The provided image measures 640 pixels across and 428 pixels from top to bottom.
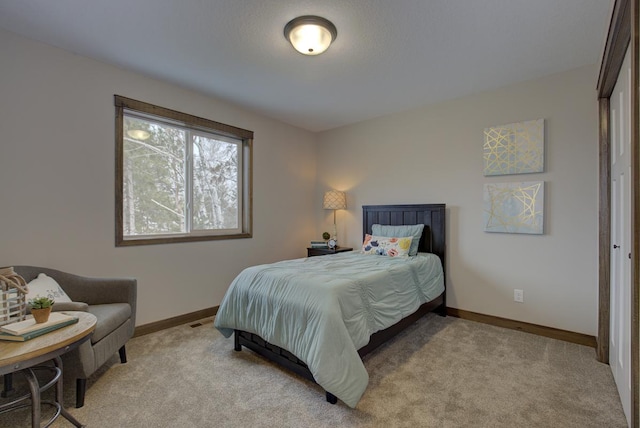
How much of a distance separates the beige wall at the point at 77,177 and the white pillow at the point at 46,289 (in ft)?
1.25

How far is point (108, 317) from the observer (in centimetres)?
204

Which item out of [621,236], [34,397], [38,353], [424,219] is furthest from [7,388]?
[621,236]

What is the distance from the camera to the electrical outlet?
9.91ft

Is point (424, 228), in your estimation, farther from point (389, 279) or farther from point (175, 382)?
point (175, 382)

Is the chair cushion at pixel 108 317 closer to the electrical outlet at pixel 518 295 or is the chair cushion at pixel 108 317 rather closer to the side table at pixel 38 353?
the side table at pixel 38 353

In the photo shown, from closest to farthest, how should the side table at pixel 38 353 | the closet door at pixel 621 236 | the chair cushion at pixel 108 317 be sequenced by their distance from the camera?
the side table at pixel 38 353
the closet door at pixel 621 236
the chair cushion at pixel 108 317

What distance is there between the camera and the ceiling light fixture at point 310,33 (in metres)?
2.05

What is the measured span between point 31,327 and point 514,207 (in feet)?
12.2

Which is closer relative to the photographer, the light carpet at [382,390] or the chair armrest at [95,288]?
the light carpet at [382,390]

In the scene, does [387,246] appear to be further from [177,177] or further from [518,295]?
[177,177]

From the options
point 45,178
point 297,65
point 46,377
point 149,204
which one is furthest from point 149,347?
point 297,65

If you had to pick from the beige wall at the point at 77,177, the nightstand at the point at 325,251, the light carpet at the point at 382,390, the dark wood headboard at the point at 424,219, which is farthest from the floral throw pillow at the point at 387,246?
the beige wall at the point at 77,177

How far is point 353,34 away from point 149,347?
302 cm

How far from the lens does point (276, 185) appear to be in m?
4.23
